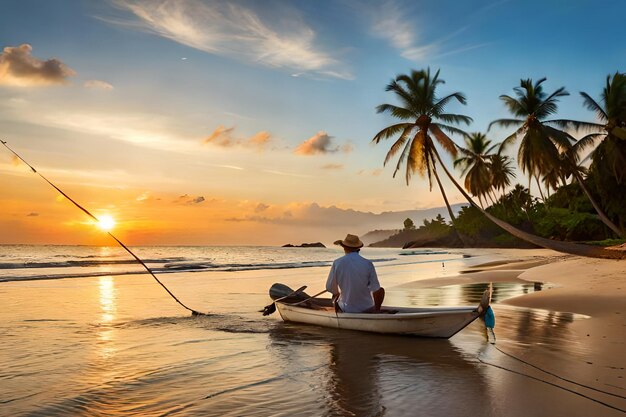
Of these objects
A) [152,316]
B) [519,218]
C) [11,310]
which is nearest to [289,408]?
[152,316]

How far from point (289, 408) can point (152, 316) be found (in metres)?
8.63

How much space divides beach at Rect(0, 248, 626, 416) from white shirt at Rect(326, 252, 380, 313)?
1.95 ft

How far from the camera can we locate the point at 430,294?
17625 millimetres

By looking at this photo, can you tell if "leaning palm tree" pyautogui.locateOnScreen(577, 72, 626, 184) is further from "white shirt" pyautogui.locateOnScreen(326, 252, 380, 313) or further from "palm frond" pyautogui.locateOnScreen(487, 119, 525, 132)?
"white shirt" pyautogui.locateOnScreen(326, 252, 380, 313)

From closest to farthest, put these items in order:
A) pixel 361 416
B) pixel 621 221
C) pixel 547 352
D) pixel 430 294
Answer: pixel 361 416
pixel 547 352
pixel 430 294
pixel 621 221

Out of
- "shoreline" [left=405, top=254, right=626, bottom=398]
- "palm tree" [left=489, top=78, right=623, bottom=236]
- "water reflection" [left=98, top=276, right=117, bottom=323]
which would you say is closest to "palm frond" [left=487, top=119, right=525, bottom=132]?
"palm tree" [left=489, top=78, right=623, bottom=236]

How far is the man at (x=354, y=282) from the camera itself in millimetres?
9359

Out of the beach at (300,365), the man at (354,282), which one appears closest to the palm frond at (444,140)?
the beach at (300,365)

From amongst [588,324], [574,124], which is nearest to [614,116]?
[574,124]

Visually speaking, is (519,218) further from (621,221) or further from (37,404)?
(37,404)

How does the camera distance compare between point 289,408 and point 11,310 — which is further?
point 11,310

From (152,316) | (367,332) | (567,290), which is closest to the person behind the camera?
(367,332)

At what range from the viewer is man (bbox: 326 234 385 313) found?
936 centimetres

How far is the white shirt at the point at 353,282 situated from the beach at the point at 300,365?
0.59m
